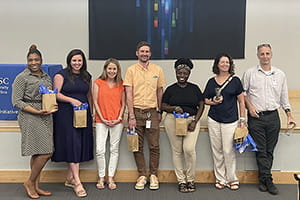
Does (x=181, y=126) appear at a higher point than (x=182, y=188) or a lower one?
higher

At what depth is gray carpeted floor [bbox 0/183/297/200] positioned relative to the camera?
3529 millimetres

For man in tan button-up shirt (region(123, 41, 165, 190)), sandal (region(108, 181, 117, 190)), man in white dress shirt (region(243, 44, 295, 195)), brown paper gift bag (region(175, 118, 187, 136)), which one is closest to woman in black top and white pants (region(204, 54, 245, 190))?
man in white dress shirt (region(243, 44, 295, 195))

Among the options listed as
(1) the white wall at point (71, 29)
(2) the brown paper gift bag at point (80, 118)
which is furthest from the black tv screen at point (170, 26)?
(2) the brown paper gift bag at point (80, 118)

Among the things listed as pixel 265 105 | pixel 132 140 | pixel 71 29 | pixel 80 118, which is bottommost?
pixel 132 140

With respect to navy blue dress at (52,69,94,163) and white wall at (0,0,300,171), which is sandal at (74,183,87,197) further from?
white wall at (0,0,300,171)

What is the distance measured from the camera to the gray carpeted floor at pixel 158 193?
3.53m

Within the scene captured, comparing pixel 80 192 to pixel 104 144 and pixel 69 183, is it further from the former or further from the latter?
pixel 104 144

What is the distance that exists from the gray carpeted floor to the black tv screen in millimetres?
2327

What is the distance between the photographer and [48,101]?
10.8 feet

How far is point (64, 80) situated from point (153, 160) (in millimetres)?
1190

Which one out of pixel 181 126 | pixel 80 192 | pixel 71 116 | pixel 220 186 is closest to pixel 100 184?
pixel 80 192

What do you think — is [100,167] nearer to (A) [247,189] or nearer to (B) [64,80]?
(B) [64,80]

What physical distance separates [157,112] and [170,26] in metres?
2.15

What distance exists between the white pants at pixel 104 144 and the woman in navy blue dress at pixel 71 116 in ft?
0.38
